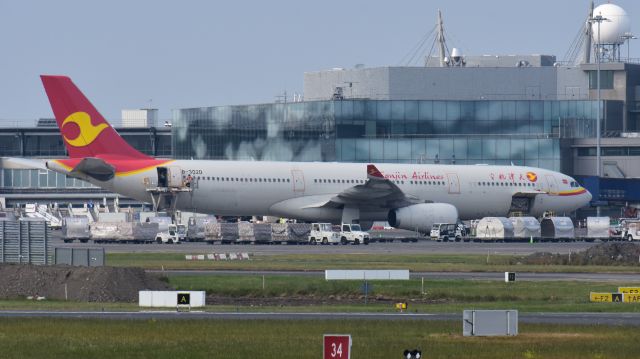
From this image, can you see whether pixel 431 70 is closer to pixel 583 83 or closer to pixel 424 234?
pixel 583 83

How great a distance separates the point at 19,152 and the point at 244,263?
8883 centimetres

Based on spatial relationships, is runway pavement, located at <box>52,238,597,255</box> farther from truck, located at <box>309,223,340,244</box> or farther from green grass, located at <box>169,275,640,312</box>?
green grass, located at <box>169,275,640,312</box>

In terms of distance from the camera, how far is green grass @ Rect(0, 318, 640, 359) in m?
Answer: 33.9

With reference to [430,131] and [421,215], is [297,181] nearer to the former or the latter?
[421,215]

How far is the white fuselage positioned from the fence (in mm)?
27331

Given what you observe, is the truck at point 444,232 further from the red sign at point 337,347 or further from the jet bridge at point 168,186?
the red sign at point 337,347

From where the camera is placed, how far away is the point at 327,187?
96.4 meters

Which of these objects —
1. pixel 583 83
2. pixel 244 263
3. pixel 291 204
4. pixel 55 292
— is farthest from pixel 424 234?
pixel 55 292

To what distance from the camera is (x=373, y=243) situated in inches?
3775

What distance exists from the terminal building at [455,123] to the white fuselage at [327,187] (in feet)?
71.5

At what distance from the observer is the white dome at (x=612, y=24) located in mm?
146875

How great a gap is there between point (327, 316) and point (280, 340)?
24.2 feet

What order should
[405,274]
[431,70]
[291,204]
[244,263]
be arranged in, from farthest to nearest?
[431,70] < [291,204] < [244,263] < [405,274]

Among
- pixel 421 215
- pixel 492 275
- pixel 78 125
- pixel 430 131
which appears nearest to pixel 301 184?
pixel 421 215
